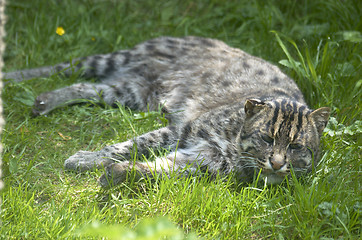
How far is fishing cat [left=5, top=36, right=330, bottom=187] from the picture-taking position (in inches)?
148

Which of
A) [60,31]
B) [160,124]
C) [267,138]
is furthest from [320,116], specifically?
[60,31]

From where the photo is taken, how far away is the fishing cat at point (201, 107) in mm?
3760

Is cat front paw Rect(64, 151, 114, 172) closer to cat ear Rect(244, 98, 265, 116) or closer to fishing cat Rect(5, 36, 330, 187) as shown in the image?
fishing cat Rect(5, 36, 330, 187)

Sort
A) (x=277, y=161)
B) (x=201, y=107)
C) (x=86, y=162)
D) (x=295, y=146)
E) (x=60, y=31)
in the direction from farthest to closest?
(x=60, y=31) < (x=201, y=107) < (x=86, y=162) < (x=295, y=146) < (x=277, y=161)

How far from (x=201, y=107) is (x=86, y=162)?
144 cm

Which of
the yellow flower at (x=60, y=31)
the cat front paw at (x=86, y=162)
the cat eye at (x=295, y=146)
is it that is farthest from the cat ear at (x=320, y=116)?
the yellow flower at (x=60, y=31)

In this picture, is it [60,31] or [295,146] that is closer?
[295,146]

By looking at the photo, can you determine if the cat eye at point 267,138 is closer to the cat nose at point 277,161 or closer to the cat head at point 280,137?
the cat head at point 280,137

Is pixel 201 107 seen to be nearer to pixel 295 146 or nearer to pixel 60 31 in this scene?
pixel 295 146

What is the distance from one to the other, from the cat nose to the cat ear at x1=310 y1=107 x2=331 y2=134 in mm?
519

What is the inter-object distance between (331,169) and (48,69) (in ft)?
12.1

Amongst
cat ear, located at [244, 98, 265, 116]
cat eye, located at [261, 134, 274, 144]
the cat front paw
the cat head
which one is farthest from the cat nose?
the cat front paw

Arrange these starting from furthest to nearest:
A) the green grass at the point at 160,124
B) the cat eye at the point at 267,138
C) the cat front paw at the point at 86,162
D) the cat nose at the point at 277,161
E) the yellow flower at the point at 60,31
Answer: the yellow flower at the point at 60,31 < the cat front paw at the point at 86,162 < the cat eye at the point at 267,138 < the cat nose at the point at 277,161 < the green grass at the point at 160,124

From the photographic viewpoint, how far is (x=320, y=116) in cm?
388
